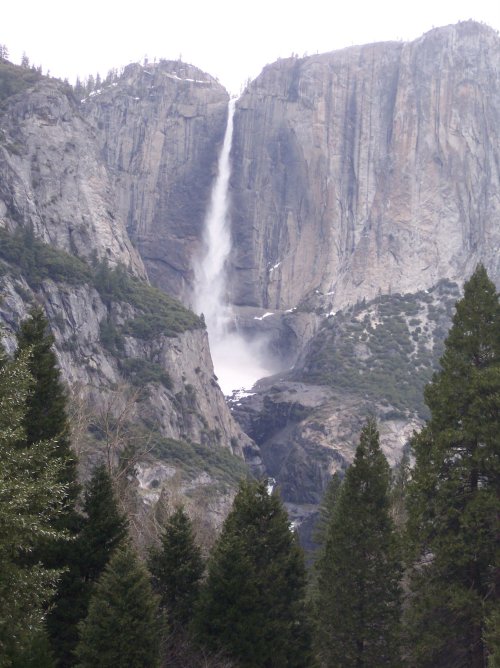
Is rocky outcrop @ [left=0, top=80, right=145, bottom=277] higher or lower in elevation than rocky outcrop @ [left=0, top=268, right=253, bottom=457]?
higher

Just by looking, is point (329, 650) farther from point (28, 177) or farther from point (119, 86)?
point (119, 86)

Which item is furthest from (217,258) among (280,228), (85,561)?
(85,561)

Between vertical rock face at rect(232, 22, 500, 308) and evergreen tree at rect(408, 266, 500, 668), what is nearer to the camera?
evergreen tree at rect(408, 266, 500, 668)

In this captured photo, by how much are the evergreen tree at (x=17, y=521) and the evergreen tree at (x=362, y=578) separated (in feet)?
38.1

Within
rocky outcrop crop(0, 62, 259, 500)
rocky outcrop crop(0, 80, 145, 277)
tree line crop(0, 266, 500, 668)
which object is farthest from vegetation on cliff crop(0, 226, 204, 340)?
tree line crop(0, 266, 500, 668)

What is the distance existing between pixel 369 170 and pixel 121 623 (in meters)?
117

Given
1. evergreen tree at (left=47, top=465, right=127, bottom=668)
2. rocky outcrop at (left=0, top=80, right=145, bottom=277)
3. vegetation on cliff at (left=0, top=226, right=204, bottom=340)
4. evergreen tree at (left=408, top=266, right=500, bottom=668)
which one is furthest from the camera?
rocky outcrop at (left=0, top=80, right=145, bottom=277)

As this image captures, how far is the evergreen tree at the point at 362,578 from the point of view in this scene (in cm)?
2695

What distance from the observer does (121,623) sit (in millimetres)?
20859

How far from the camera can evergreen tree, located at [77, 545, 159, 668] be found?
20.8m

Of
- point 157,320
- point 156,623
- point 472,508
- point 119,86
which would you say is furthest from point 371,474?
point 119,86

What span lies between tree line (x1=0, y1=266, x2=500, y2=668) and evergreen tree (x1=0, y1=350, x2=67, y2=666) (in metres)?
3.96

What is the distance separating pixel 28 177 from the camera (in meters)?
95.0

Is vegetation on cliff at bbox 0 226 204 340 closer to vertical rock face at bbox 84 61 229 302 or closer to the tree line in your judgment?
vertical rock face at bbox 84 61 229 302
